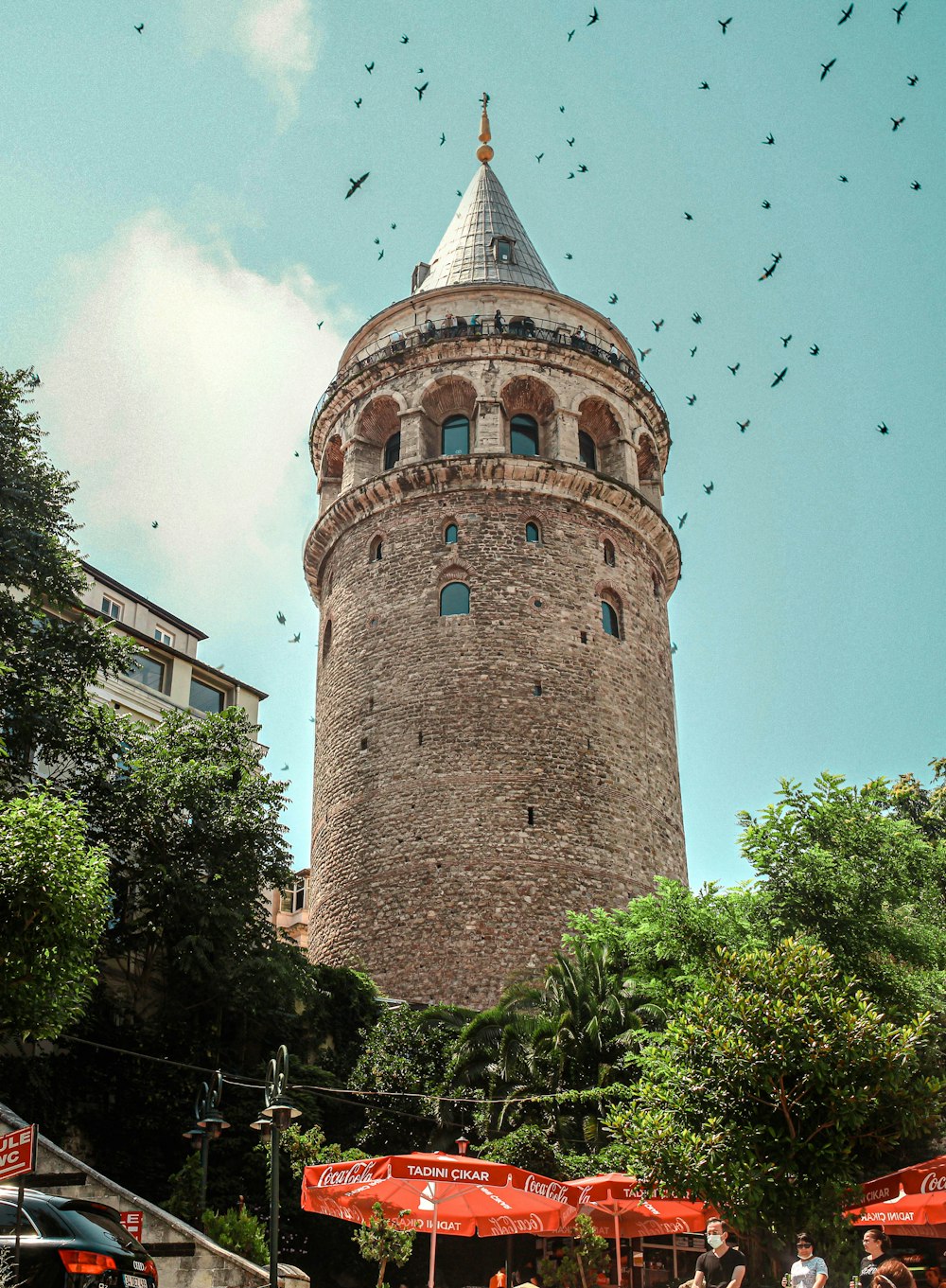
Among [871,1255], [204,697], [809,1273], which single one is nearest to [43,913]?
[809,1273]

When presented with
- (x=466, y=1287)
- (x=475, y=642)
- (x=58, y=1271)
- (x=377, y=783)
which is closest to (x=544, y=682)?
(x=475, y=642)

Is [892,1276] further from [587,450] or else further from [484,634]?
[587,450]

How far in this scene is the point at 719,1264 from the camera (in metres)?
11.9

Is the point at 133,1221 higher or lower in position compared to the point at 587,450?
lower

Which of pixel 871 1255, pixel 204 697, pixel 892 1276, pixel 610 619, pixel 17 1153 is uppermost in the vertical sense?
pixel 610 619

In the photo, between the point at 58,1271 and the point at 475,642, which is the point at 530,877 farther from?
the point at 58,1271

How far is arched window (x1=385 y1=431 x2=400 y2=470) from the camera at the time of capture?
34.6 meters

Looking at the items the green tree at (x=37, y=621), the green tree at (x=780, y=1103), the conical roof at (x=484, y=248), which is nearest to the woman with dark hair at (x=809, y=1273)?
the green tree at (x=780, y=1103)

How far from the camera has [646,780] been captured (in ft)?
98.9

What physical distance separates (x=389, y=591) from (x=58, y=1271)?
910 inches

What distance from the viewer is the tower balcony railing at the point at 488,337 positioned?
3416cm

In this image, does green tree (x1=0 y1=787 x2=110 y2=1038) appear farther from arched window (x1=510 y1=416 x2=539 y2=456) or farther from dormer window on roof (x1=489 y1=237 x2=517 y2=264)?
dormer window on roof (x1=489 y1=237 x2=517 y2=264)

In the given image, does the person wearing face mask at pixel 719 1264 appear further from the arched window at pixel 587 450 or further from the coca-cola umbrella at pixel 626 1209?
the arched window at pixel 587 450

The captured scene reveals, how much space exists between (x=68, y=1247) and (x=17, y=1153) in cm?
78
